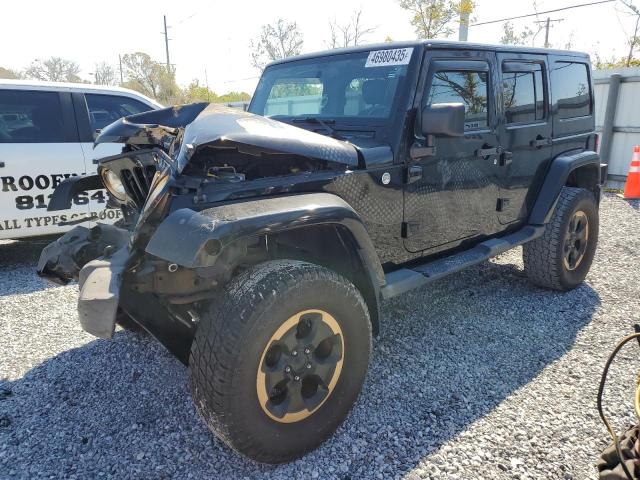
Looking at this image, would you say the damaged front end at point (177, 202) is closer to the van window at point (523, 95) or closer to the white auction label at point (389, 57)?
the white auction label at point (389, 57)

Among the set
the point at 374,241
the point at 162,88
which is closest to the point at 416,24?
the point at 374,241

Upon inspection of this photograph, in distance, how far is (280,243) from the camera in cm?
259

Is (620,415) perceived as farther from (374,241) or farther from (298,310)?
(298,310)

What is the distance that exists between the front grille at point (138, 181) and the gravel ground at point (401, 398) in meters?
1.08

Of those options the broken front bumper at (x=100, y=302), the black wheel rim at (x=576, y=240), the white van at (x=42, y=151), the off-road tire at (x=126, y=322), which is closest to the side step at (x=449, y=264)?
the black wheel rim at (x=576, y=240)

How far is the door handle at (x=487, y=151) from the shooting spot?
340 centimetres

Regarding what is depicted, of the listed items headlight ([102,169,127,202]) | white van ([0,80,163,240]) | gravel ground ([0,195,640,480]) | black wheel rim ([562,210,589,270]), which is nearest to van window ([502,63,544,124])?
black wheel rim ([562,210,589,270])

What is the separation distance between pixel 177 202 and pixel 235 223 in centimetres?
41

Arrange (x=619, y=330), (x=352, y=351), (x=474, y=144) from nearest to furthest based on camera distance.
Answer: (x=352, y=351) → (x=474, y=144) → (x=619, y=330)

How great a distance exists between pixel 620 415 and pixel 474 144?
1.84m

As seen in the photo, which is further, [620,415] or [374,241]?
[374,241]

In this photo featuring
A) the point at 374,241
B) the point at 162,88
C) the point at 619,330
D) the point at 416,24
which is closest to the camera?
the point at 374,241

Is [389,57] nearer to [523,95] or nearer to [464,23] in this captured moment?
[523,95]

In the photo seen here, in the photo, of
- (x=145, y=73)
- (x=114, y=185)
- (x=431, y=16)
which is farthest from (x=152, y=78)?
(x=114, y=185)
